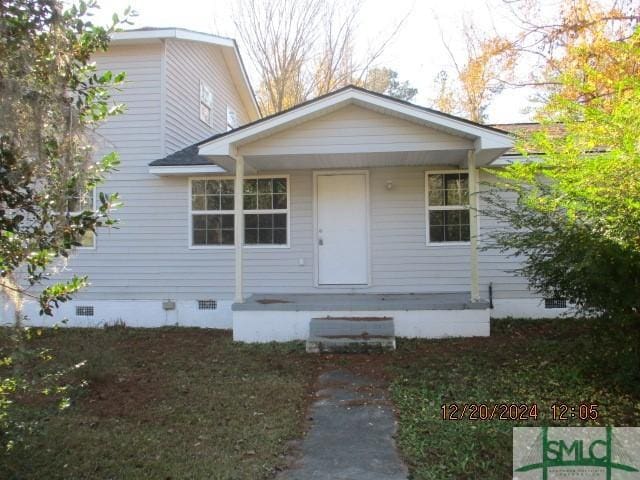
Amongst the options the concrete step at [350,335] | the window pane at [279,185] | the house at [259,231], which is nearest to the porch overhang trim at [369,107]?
the house at [259,231]

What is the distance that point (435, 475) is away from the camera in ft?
10.8

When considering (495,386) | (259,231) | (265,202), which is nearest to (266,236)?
(259,231)

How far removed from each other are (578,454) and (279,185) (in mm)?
6614

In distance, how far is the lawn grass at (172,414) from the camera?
3.48m

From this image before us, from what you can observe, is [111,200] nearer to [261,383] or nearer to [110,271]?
[261,383]

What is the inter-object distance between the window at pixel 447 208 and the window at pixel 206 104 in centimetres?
545

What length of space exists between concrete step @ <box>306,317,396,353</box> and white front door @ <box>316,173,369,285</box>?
172cm

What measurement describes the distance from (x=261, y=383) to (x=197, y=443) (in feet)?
5.13

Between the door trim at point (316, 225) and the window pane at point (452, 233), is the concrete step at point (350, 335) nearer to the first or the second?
the door trim at point (316, 225)

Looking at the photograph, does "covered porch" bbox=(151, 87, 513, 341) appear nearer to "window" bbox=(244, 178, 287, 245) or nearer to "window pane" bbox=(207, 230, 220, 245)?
"window" bbox=(244, 178, 287, 245)

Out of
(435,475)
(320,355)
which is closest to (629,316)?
(435,475)

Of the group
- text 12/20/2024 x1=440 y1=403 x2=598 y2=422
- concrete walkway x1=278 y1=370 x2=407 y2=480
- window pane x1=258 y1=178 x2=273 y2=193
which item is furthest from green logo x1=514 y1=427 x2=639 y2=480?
window pane x1=258 y1=178 x2=273 y2=193

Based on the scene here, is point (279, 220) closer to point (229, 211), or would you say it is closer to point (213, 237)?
point (229, 211)

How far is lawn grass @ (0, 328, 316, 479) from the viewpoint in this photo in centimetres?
348
